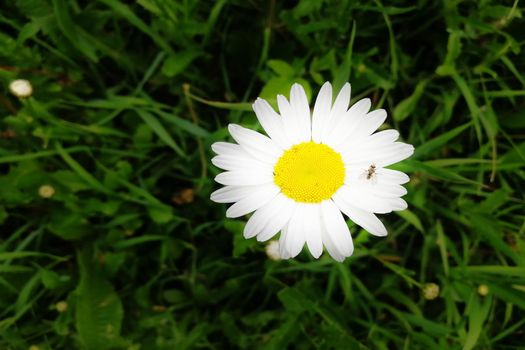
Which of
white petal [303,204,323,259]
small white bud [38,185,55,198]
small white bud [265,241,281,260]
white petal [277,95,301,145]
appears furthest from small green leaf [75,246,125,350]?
white petal [277,95,301,145]

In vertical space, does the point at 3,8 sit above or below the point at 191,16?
below

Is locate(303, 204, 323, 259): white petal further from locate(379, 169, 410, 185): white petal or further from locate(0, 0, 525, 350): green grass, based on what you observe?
locate(0, 0, 525, 350): green grass

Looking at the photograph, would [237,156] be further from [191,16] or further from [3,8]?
[3,8]

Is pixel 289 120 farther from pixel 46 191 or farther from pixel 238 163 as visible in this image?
pixel 46 191

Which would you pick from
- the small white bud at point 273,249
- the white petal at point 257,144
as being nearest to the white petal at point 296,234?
the white petal at point 257,144

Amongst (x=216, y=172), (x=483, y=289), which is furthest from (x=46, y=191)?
(x=483, y=289)

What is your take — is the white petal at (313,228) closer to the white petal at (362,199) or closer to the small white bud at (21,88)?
the white petal at (362,199)

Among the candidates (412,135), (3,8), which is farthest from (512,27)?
(3,8)
